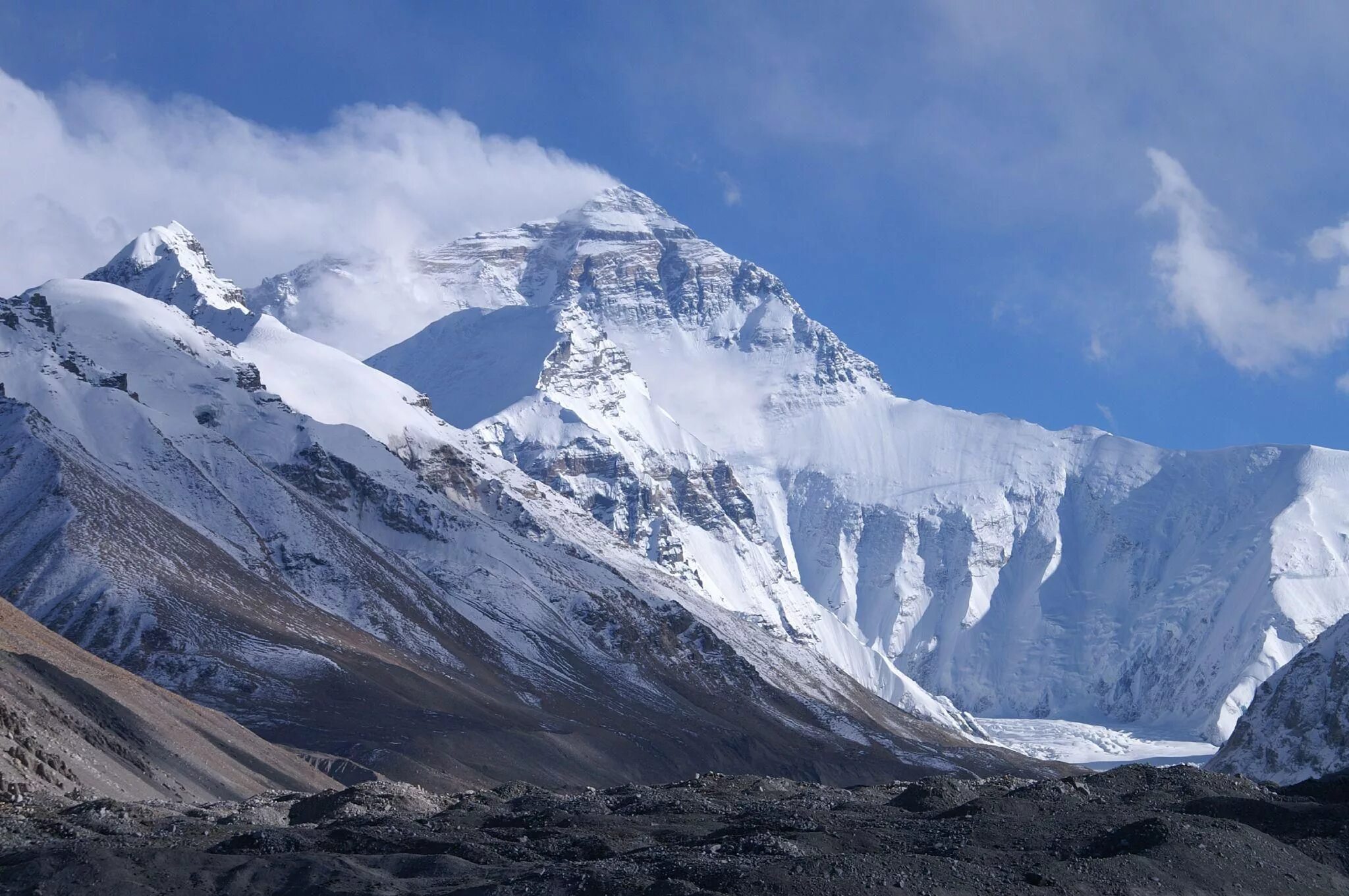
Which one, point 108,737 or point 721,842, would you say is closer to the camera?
point 721,842

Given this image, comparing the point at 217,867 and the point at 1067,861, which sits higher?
the point at 1067,861

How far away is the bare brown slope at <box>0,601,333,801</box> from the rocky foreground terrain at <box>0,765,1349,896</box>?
745 cm

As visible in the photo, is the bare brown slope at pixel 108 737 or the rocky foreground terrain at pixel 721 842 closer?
the rocky foreground terrain at pixel 721 842

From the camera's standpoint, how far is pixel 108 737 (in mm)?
104750

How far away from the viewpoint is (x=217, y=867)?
57375mm

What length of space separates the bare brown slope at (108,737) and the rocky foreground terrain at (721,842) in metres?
7.45

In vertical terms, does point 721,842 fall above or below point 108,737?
above

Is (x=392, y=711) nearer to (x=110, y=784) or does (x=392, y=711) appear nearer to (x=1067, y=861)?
(x=110, y=784)

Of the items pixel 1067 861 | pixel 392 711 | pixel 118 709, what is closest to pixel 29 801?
pixel 118 709

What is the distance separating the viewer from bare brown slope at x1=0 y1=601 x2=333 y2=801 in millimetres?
88500

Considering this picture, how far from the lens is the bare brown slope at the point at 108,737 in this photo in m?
88.5

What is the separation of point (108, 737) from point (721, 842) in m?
55.0

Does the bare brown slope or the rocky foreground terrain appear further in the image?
the bare brown slope

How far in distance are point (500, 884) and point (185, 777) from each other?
61.2 m
